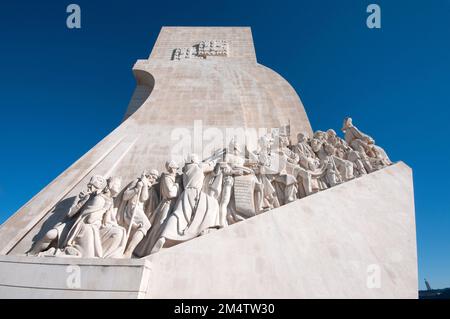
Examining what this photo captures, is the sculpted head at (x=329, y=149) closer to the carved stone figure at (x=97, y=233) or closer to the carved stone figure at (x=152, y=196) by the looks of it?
the carved stone figure at (x=152, y=196)

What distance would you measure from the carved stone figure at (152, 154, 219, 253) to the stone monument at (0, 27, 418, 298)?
2cm

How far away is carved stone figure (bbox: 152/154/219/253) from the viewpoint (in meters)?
4.63

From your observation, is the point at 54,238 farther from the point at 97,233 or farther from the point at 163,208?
the point at 163,208

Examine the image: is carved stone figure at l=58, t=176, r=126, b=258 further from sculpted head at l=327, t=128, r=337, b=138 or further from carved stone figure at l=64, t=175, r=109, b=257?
sculpted head at l=327, t=128, r=337, b=138

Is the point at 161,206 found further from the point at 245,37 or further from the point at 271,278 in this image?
the point at 245,37

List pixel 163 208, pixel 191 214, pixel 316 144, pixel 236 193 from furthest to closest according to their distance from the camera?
pixel 316 144, pixel 236 193, pixel 163 208, pixel 191 214

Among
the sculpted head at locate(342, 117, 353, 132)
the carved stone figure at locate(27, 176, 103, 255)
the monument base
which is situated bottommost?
the monument base

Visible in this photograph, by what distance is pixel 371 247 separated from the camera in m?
4.74

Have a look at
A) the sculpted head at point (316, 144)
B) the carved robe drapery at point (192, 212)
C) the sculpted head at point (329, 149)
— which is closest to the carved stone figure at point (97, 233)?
the carved robe drapery at point (192, 212)

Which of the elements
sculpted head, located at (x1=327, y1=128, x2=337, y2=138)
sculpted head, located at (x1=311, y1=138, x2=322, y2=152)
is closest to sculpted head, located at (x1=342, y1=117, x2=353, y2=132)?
sculpted head, located at (x1=327, y1=128, x2=337, y2=138)

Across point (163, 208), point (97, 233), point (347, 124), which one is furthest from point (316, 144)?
point (97, 233)

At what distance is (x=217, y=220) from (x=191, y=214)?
0.49 metres

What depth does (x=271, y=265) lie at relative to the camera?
430 cm
